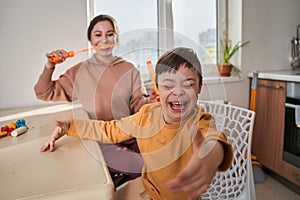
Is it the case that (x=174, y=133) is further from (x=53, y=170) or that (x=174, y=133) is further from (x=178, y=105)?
(x=53, y=170)

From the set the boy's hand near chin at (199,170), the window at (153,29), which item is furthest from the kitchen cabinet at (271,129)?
the boy's hand near chin at (199,170)

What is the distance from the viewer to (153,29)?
1.31ft

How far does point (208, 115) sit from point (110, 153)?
0.19m

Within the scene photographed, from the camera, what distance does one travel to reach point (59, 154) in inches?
19.7

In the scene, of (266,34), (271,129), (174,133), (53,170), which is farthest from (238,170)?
(266,34)

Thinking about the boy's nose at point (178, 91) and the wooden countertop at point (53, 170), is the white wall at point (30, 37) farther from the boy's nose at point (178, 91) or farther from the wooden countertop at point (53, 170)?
the boy's nose at point (178, 91)

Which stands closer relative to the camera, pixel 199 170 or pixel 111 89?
pixel 199 170

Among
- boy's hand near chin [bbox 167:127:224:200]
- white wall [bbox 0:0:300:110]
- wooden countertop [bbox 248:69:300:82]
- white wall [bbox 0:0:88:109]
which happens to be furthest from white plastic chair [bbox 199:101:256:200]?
wooden countertop [bbox 248:69:300:82]

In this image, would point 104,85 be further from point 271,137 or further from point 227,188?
point 271,137

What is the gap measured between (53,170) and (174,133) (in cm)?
21

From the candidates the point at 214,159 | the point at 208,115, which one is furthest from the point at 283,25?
the point at 214,159

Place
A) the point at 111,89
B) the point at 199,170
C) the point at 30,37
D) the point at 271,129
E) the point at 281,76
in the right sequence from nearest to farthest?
the point at 199,170 → the point at 111,89 → the point at 30,37 → the point at 281,76 → the point at 271,129

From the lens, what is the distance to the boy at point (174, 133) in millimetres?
250

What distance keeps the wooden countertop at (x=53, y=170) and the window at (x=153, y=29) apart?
0.56 ft
